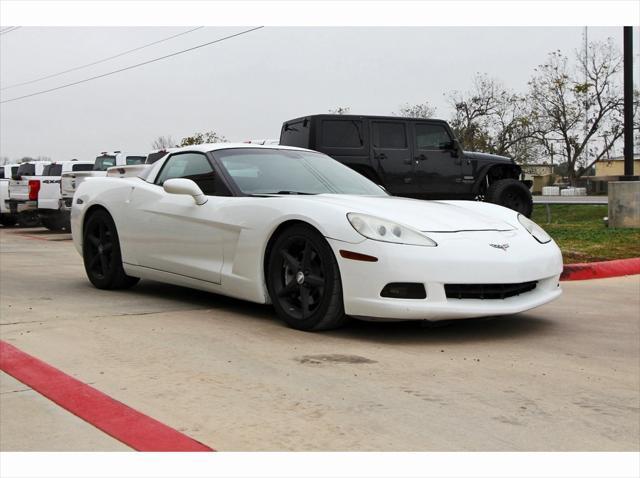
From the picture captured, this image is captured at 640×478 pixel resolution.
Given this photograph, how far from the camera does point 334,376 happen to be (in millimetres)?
4289

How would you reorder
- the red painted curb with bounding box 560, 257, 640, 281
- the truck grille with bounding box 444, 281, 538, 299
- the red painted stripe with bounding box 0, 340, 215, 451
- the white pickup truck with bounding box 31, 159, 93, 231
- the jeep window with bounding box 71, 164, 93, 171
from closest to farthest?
1. the red painted stripe with bounding box 0, 340, 215, 451
2. the truck grille with bounding box 444, 281, 538, 299
3. the red painted curb with bounding box 560, 257, 640, 281
4. the white pickup truck with bounding box 31, 159, 93, 231
5. the jeep window with bounding box 71, 164, 93, 171

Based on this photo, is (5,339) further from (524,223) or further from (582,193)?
(582,193)

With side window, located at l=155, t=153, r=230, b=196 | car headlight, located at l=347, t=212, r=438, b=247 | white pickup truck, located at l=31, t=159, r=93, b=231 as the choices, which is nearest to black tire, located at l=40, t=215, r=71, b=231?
white pickup truck, located at l=31, t=159, r=93, b=231

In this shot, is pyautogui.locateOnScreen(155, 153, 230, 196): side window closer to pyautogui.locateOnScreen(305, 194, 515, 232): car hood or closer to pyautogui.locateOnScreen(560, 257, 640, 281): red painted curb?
pyautogui.locateOnScreen(305, 194, 515, 232): car hood

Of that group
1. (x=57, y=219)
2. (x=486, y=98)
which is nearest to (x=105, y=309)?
(x=57, y=219)

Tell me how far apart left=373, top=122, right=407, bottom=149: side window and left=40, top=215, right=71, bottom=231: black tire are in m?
8.01

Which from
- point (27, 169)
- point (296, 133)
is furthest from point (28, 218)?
point (296, 133)

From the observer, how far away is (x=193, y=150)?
680 centimetres

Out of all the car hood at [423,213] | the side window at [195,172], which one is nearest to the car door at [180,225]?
the side window at [195,172]

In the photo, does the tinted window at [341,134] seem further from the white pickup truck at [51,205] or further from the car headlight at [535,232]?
the car headlight at [535,232]

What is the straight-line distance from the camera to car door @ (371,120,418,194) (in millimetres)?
14031

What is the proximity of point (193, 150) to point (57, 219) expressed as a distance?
507 inches

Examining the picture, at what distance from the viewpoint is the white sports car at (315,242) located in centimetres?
512

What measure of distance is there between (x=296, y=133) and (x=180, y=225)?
765 centimetres
